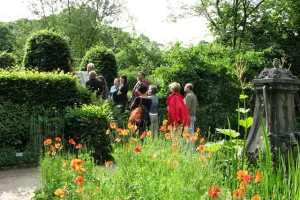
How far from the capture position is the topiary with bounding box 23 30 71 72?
1296 centimetres

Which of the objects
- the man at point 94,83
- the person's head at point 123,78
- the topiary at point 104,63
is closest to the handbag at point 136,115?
the person's head at point 123,78

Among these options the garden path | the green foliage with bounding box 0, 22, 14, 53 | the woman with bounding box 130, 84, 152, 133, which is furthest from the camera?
the green foliage with bounding box 0, 22, 14, 53

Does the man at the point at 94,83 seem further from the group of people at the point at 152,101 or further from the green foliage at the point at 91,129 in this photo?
the green foliage at the point at 91,129

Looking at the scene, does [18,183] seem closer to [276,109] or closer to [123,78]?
[276,109]

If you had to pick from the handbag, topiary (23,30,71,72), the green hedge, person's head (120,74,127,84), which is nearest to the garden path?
the green hedge

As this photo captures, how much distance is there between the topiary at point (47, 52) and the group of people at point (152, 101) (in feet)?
8.15

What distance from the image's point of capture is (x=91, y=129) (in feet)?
27.9

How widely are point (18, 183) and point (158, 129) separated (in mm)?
4123

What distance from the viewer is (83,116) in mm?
8578

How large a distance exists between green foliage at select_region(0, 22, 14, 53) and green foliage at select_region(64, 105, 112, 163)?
4516cm

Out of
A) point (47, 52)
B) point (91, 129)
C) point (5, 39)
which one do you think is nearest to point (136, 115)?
point (91, 129)

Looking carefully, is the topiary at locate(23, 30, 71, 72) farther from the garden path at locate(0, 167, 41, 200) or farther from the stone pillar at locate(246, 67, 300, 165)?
the stone pillar at locate(246, 67, 300, 165)

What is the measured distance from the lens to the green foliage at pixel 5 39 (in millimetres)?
50978

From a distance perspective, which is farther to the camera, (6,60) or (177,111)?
(6,60)
